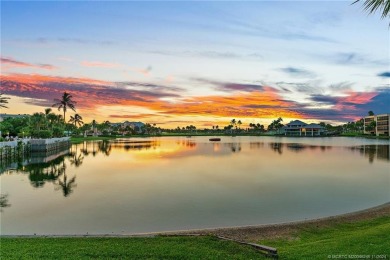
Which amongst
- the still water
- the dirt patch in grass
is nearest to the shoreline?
the dirt patch in grass

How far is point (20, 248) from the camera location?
31.3 ft

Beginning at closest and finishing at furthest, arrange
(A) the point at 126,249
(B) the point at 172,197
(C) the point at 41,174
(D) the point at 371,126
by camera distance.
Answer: (A) the point at 126,249 < (B) the point at 172,197 < (C) the point at 41,174 < (D) the point at 371,126

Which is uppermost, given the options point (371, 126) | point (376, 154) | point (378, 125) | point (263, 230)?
point (378, 125)

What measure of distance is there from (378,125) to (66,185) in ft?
562

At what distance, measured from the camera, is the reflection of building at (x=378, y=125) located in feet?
505

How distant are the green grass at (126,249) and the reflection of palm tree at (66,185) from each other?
1422 centimetres

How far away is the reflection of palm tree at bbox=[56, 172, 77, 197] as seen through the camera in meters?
24.7

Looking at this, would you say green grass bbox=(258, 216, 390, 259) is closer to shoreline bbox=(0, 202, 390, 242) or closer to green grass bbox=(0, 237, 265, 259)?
shoreline bbox=(0, 202, 390, 242)

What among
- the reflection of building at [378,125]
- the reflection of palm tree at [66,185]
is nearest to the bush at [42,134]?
the reflection of palm tree at [66,185]

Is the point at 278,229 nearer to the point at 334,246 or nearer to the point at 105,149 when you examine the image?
the point at 334,246

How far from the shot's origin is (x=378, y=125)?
6403 inches

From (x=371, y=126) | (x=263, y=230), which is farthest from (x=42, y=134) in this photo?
(x=371, y=126)

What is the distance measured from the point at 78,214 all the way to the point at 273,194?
44.8 ft

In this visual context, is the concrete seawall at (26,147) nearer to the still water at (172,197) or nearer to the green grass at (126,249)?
the still water at (172,197)
